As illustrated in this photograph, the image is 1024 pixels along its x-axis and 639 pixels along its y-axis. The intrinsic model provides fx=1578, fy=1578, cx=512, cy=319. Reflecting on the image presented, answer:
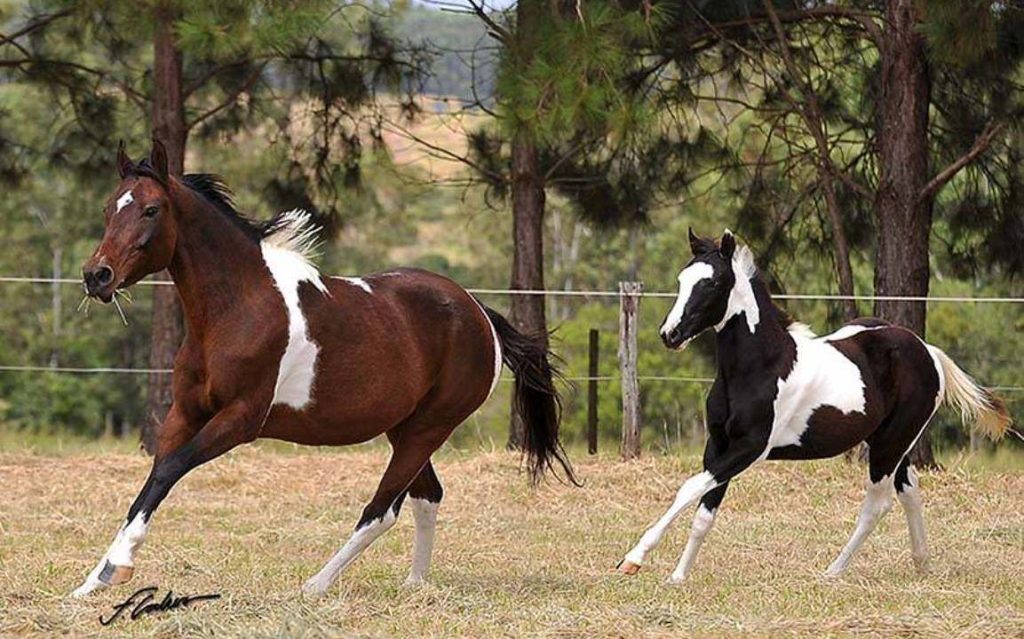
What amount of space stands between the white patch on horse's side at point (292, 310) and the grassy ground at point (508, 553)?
2.59 ft

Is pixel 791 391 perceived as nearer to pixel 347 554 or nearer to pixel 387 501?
pixel 387 501

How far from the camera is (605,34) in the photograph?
10.5m

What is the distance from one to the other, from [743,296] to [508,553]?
1.98m

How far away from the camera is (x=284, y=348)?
611cm

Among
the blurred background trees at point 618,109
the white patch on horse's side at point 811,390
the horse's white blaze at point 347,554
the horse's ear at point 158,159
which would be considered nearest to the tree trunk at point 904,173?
the blurred background trees at point 618,109

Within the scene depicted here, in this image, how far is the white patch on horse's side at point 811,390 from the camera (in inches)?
274

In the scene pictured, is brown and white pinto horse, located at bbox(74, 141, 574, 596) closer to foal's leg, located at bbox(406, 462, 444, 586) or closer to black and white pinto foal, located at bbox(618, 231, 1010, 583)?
foal's leg, located at bbox(406, 462, 444, 586)

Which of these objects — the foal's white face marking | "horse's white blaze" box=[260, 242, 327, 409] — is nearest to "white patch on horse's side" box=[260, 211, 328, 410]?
"horse's white blaze" box=[260, 242, 327, 409]

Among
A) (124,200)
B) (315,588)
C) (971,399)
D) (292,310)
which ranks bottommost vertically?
(315,588)

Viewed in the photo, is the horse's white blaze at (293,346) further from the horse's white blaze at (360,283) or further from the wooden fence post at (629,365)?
the wooden fence post at (629,365)

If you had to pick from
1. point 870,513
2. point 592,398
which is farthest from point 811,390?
point 592,398

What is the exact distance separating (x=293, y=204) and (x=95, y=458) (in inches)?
132

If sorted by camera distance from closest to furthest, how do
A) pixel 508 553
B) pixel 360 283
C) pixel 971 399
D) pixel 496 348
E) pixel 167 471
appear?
1. pixel 167 471
2. pixel 360 283
3. pixel 496 348
4. pixel 971 399
5. pixel 508 553

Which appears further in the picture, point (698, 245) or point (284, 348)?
point (698, 245)
